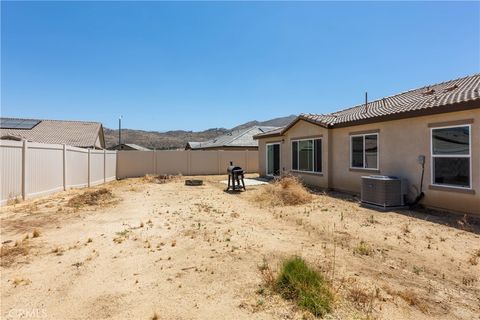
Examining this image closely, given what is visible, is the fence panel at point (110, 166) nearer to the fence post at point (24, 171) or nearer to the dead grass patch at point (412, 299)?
the fence post at point (24, 171)

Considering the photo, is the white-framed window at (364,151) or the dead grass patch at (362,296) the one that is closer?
the dead grass patch at (362,296)

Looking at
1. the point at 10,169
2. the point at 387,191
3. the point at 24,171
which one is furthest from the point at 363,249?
the point at 24,171

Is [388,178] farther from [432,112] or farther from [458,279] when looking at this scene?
[458,279]

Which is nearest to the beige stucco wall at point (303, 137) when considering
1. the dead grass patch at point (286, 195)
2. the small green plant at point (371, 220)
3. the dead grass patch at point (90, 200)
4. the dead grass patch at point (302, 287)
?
the dead grass patch at point (286, 195)

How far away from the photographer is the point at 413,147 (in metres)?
9.27

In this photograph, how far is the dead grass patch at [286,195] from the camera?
33.6 feet

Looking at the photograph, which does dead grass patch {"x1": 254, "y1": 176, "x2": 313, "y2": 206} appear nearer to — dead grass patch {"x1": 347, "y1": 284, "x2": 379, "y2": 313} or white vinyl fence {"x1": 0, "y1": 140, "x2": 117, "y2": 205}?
dead grass patch {"x1": 347, "y1": 284, "x2": 379, "y2": 313}

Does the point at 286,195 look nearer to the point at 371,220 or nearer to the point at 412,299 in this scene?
the point at 371,220

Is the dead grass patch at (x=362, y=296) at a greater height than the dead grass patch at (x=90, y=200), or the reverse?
the dead grass patch at (x=90, y=200)

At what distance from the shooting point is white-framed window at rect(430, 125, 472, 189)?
25.5 ft

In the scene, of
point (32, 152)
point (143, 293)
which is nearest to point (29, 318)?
point (143, 293)

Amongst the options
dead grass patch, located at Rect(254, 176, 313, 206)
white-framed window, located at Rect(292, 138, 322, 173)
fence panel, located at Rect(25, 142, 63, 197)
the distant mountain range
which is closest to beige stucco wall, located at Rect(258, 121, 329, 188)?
white-framed window, located at Rect(292, 138, 322, 173)

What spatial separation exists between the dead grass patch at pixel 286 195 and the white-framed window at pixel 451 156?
12.7 feet

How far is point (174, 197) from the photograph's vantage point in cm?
1238
